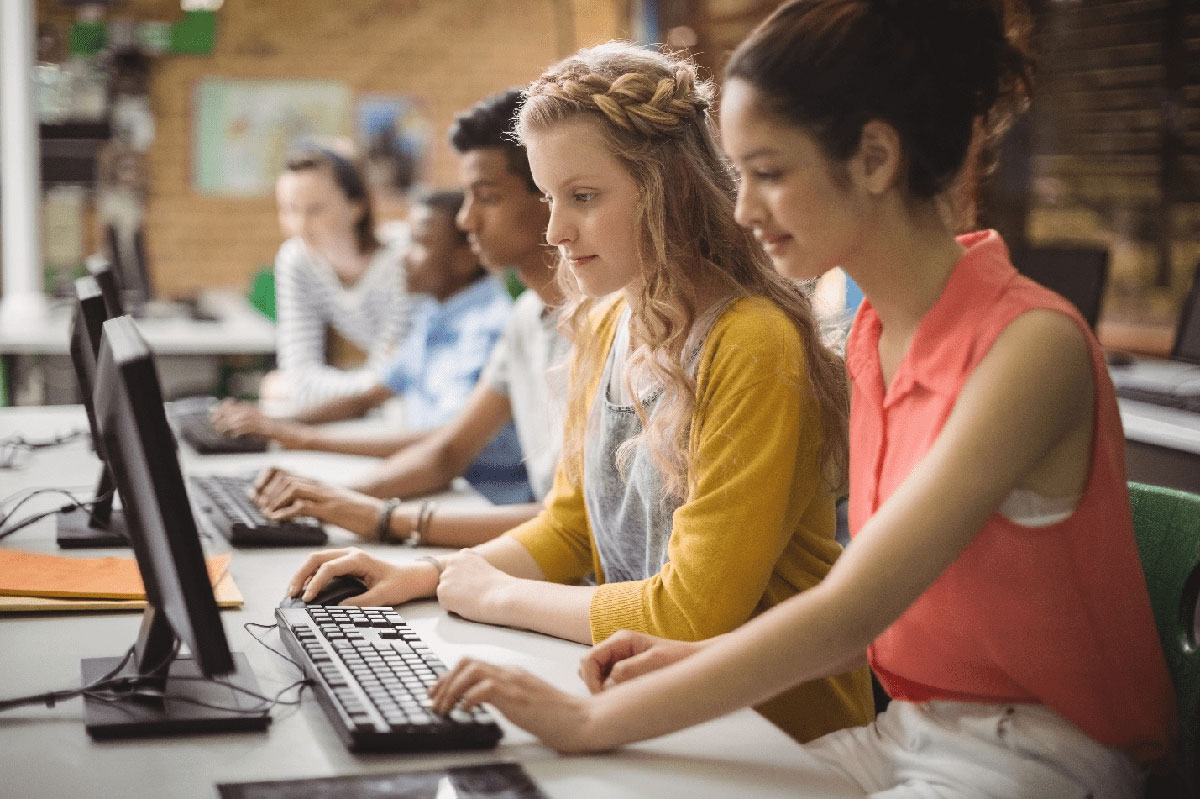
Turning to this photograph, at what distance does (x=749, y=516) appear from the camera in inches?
46.2

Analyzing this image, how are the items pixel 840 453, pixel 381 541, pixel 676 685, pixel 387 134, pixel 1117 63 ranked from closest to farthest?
1. pixel 676 685
2. pixel 840 453
3. pixel 381 541
4. pixel 1117 63
5. pixel 387 134

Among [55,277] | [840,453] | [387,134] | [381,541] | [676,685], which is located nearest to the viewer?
[676,685]

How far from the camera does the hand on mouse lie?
1.34 meters

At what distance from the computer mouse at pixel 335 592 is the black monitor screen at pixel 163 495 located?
0.33m

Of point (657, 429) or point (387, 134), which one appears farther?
point (387, 134)

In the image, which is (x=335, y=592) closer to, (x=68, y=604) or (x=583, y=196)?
(x=68, y=604)

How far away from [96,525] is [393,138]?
5162 millimetres

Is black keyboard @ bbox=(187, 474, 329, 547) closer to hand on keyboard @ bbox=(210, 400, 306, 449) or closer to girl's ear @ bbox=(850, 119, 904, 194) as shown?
hand on keyboard @ bbox=(210, 400, 306, 449)

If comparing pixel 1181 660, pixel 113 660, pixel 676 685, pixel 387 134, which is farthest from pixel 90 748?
pixel 387 134

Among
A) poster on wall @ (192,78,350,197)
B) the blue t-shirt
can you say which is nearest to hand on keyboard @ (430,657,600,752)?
the blue t-shirt

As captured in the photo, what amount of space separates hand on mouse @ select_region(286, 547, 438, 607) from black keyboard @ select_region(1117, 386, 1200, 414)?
6.86 ft

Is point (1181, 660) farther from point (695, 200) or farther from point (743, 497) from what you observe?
point (695, 200)

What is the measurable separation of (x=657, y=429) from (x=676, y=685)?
0.40 m

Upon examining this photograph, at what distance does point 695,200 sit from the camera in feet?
4.40
